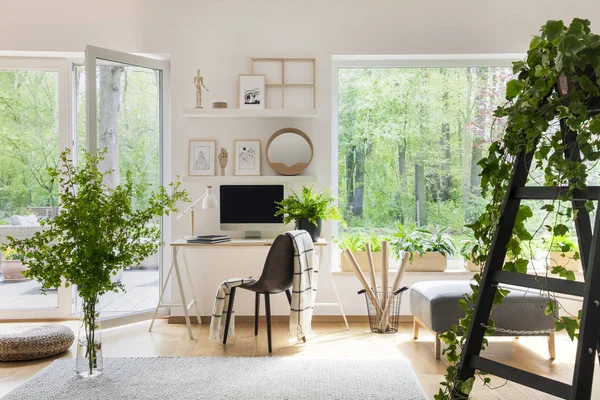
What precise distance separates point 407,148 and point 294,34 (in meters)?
1.38

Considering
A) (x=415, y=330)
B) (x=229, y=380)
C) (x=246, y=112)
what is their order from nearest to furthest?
1. (x=229, y=380)
2. (x=415, y=330)
3. (x=246, y=112)

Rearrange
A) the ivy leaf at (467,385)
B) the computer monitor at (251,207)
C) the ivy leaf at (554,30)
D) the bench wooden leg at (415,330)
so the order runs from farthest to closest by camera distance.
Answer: the computer monitor at (251,207) < the bench wooden leg at (415,330) < the ivy leaf at (467,385) < the ivy leaf at (554,30)

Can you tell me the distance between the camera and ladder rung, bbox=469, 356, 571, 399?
1.50 m

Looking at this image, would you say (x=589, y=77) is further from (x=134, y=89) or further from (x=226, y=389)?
(x=134, y=89)

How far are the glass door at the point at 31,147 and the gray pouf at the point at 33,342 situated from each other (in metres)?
→ 1.13

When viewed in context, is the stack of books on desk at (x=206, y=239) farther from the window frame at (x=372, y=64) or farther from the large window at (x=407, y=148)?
the large window at (x=407, y=148)

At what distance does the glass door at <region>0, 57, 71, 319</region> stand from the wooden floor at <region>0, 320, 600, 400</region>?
491mm

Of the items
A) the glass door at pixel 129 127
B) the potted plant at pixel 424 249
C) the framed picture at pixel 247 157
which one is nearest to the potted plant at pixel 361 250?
the potted plant at pixel 424 249

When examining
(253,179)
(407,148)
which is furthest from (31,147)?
(407,148)

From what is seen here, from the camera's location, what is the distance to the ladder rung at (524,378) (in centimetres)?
150

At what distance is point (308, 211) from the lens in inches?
194

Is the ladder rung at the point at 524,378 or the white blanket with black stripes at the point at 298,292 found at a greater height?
the ladder rung at the point at 524,378

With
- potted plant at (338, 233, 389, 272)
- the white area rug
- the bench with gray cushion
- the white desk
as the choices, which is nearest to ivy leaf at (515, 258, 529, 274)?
the white area rug

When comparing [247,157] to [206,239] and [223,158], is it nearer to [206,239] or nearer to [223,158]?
[223,158]
